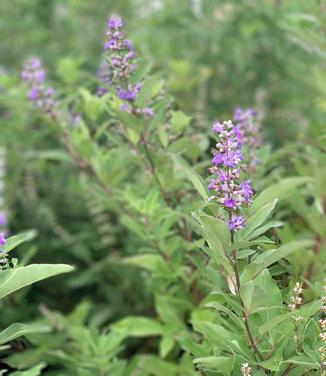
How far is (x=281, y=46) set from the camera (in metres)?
4.18

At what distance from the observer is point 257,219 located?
144cm

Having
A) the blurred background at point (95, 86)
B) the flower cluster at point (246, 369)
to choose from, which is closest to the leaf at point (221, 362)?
the flower cluster at point (246, 369)

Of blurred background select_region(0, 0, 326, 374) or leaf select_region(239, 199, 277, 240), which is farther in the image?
blurred background select_region(0, 0, 326, 374)

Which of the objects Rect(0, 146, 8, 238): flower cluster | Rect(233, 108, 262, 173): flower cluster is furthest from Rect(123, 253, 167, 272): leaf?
Rect(0, 146, 8, 238): flower cluster

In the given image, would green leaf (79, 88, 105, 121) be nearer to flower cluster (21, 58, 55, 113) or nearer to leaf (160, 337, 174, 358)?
flower cluster (21, 58, 55, 113)

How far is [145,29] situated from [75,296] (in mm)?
1912

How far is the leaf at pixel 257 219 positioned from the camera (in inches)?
56.1

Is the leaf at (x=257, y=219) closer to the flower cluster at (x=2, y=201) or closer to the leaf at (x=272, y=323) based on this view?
the leaf at (x=272, y=323)

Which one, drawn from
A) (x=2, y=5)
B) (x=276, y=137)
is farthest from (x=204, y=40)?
(x=2, y=5)

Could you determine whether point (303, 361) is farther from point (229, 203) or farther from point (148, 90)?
point (148, 90)

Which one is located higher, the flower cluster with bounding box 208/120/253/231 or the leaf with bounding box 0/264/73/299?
the flower cluster with bounding box 208/120/253/231

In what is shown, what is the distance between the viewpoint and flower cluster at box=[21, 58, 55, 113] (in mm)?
2625

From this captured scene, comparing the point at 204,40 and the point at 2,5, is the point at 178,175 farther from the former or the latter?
the point at 2,5

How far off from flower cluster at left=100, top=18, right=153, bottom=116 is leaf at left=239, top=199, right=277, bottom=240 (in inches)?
27.8
